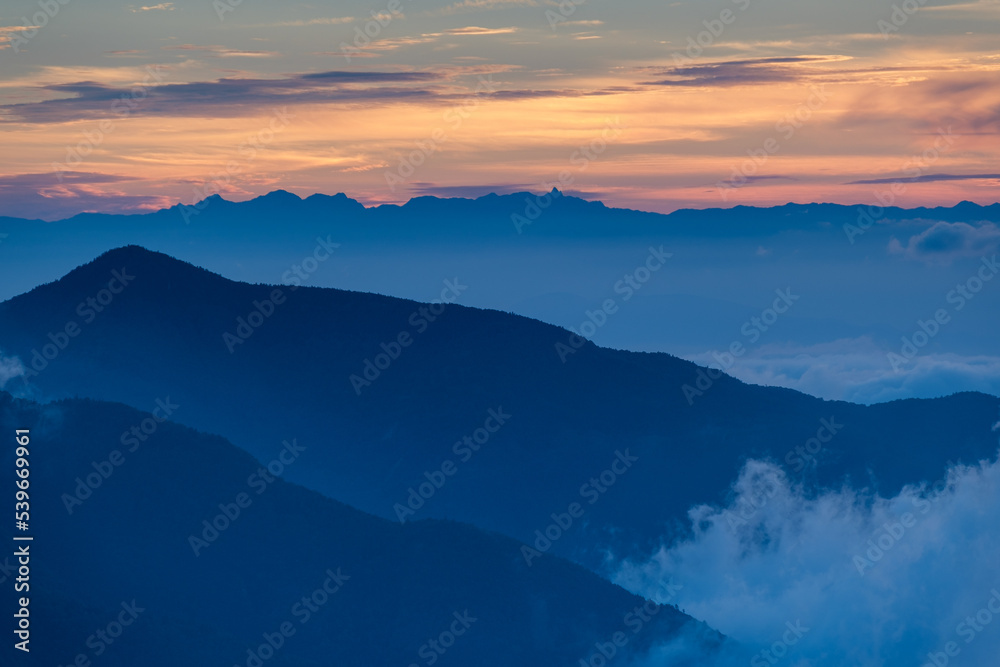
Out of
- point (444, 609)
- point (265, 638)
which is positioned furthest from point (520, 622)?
point (265, 638)

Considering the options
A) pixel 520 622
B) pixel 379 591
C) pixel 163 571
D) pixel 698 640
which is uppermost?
pixel 163 571

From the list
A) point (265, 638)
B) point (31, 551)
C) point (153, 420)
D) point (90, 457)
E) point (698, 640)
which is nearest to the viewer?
point (31, 551)

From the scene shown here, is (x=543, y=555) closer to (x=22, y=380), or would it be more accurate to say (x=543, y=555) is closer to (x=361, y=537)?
(x=361, y=537)

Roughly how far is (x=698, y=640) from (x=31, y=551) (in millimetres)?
97029

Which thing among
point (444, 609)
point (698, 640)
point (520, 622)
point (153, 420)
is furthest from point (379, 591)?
point (698, 640)

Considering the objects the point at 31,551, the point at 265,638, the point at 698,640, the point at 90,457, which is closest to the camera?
the point at 31,551

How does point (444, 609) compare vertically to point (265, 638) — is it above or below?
below

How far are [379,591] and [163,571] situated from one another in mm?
28047

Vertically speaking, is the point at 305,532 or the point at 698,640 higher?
the point at 305,532

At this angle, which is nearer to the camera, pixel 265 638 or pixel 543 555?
pixel 265 638

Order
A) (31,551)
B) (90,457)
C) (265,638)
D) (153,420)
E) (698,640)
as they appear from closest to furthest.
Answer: (31,551)
(265,638)
(90,457)
(153,420)
(698,640)

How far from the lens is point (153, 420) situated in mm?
157625

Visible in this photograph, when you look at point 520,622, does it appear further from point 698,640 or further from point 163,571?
point 163,571

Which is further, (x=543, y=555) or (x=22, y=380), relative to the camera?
(x=22, y=380)
